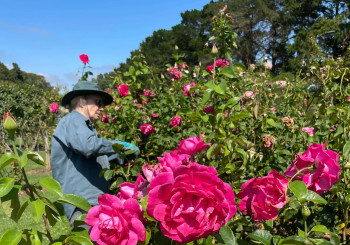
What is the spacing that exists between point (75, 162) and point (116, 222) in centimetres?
170

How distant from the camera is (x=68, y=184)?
2207 millimetres

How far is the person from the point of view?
204cm

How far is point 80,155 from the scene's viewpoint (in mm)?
2195

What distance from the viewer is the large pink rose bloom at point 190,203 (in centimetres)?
55

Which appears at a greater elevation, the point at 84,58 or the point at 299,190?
the point at 84,58

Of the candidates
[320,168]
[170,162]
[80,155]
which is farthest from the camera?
[80,155]

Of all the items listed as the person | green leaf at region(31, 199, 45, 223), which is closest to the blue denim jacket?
the person

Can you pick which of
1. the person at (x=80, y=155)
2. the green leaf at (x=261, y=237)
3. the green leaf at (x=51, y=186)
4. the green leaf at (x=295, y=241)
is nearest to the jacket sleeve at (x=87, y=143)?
the person at (x=80, y=155)

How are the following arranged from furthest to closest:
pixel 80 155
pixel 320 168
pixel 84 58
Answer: pixel 84 58, pixel 80 155, pixel 320 168

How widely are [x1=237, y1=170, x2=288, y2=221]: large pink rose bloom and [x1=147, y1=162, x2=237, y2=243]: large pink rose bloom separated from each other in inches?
6.6

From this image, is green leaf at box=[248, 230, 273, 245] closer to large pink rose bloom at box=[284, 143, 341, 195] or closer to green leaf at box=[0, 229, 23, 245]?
large pink rose bloom at box=[284, 143, 341, 195]

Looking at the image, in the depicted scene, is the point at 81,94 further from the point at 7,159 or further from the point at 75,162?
the point at 7,159

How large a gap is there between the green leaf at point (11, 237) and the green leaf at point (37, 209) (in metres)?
0.05

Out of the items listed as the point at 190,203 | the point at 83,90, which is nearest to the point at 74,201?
the point at 190,203
